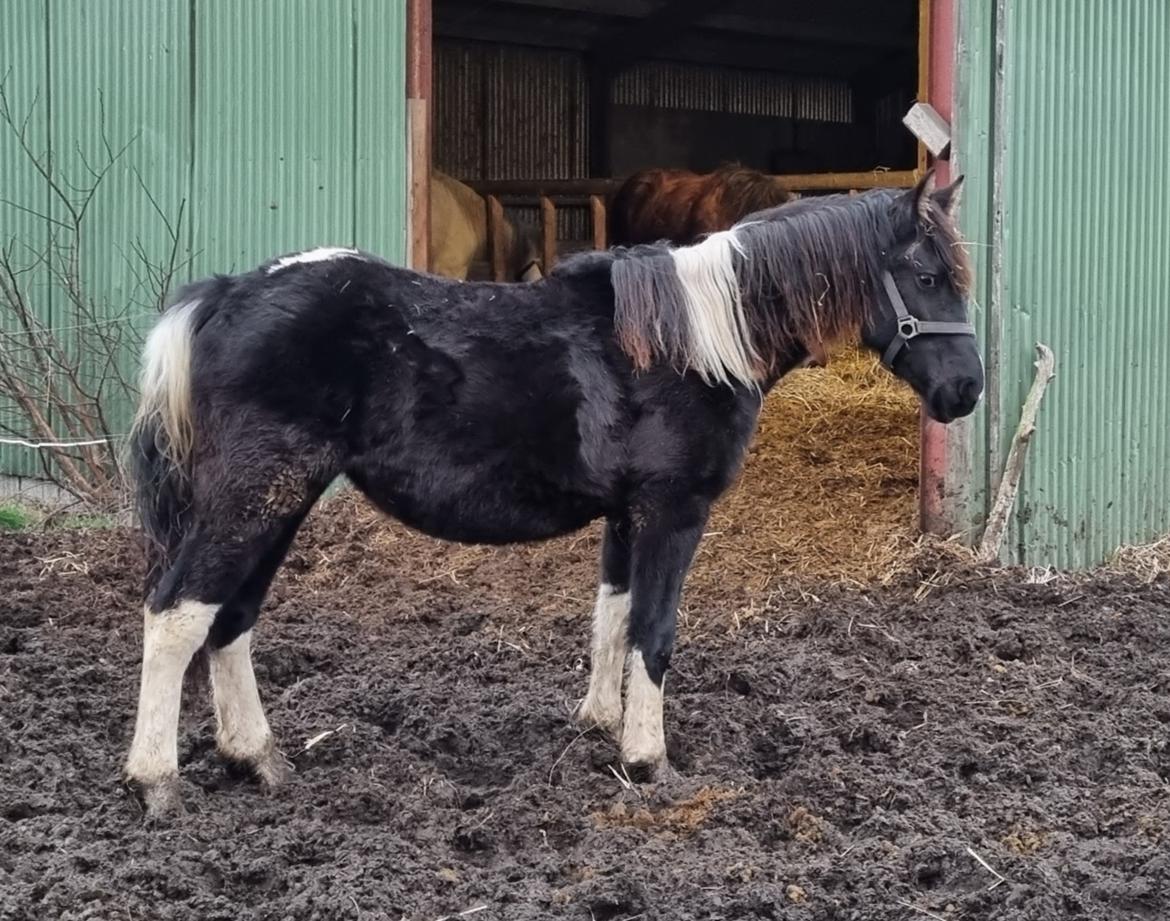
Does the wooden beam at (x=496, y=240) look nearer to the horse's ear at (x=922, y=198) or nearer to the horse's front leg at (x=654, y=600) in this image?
the horse's ear at (x=922, y=198)

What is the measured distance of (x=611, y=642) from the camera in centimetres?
483

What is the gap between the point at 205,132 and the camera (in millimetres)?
7773

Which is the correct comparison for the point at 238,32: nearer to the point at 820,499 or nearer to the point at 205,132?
the point at 205,132

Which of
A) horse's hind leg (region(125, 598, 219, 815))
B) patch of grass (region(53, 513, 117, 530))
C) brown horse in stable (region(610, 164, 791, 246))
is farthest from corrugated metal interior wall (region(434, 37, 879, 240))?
horse's hind leg (region(125, 598, 219, 815))

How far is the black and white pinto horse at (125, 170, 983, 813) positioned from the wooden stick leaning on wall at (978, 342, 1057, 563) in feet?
8.47

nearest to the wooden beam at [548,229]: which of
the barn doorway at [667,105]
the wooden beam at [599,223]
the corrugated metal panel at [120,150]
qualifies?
the barn doorway at [667,105]

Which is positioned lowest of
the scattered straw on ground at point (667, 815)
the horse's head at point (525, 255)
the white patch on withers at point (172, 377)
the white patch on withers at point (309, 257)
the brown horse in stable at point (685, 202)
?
the scattered straw on ground at point (667, 815)

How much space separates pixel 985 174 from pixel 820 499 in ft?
6.27

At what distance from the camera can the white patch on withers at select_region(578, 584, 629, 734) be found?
4.82m

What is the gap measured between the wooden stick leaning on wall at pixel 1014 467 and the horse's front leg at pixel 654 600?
9.99 ft

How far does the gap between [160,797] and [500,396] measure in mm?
1519

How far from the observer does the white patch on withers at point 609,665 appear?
4.82 meters

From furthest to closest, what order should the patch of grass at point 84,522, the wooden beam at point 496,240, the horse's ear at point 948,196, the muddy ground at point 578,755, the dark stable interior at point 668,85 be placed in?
1. the dark stable interior at point 668,85
2. the wooden beam at point 496,240
3. the patch of grass at point 84,522
4. the horse's ear at point 948,196
5. the muddy ground at point 578,755

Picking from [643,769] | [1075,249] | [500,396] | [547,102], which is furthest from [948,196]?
[547,102]
